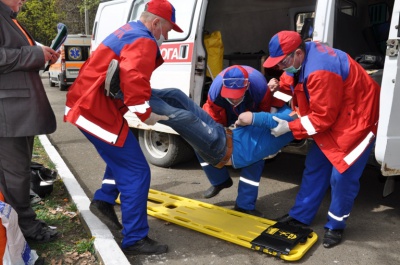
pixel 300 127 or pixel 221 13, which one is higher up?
pixel 221 13

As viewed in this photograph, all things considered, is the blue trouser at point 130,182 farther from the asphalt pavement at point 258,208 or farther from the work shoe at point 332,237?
the work shoe at point 332,237

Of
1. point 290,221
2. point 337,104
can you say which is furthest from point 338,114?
point 290,221

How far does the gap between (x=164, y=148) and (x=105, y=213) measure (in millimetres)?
2179

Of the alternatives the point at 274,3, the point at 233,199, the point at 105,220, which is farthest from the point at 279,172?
the point at 274,3

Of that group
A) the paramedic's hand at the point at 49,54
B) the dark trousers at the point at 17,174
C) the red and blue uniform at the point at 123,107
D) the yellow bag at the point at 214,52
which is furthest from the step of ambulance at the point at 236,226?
the yellow bag at the point at 214,52

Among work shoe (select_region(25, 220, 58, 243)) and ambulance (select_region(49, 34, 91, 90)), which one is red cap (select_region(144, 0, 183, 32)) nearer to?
work shoe (select_region(25, 220, 58, 243))

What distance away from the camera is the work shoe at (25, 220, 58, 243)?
3018mm

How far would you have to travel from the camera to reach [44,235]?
3068 mm

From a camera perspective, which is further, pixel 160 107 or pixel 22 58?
pixel 160 107

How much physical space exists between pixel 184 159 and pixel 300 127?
2404 millimetres

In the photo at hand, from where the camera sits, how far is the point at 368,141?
304 cm

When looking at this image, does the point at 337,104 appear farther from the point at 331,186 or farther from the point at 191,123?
the point at 191,123

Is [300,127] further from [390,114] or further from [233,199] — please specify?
[233,199]

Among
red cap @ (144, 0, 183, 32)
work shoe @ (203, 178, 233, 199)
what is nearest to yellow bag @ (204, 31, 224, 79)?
work shoe @ (203, 178, 233, 199)
